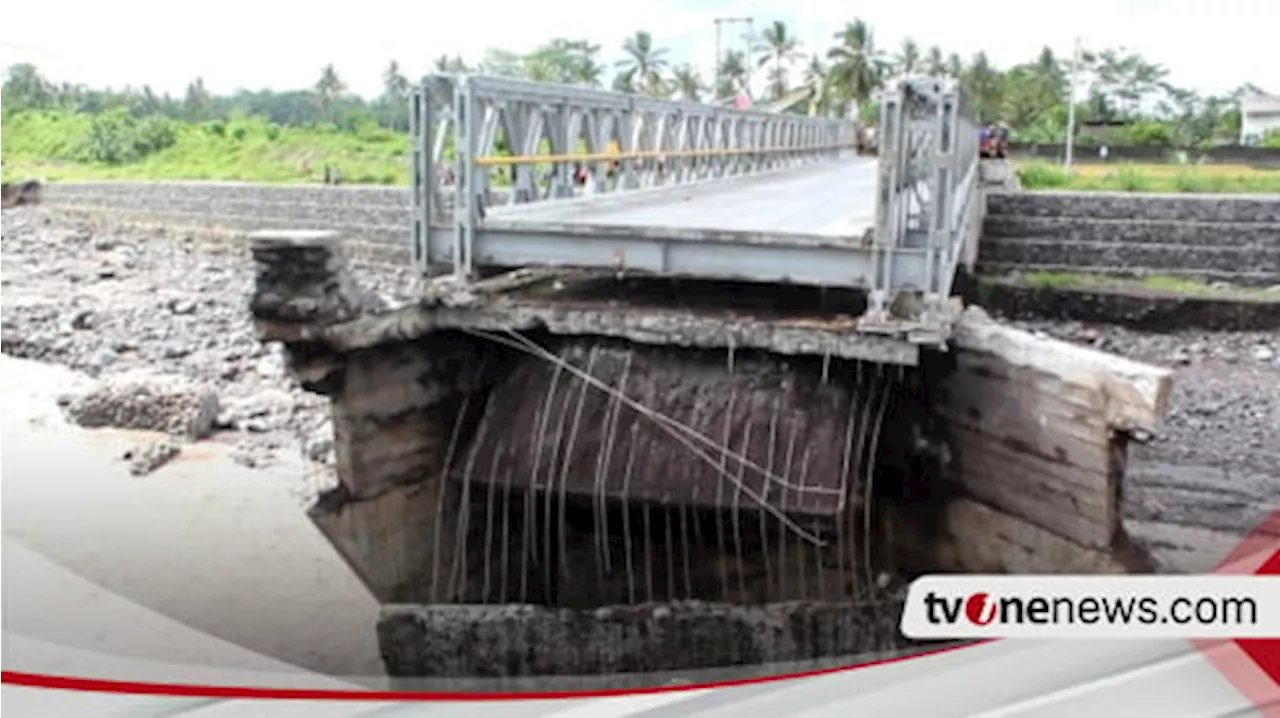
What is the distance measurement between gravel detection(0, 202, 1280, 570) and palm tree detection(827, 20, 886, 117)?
79 centimetres

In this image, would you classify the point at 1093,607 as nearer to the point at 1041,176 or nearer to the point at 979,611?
the point at 979,611

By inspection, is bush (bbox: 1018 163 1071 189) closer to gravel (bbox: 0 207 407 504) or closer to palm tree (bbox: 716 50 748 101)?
palm tree (bbox: 716 50 748 101)

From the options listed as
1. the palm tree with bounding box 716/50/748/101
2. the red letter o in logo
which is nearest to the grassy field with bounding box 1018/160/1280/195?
the palm tree with bounding box 716/50/748/101

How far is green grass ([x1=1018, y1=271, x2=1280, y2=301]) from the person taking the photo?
505 cm

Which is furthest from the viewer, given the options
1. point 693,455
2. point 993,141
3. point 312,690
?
point 993,141

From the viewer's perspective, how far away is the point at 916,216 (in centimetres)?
233

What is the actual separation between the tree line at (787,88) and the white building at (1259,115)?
14 millimetres

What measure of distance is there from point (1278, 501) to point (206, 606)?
171 cm

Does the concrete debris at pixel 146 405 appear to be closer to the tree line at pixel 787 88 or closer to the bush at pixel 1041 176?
the tree line at pixel 787 88

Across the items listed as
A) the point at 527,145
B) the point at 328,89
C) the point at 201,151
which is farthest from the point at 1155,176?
the point at 201,151

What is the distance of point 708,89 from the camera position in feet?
5.34

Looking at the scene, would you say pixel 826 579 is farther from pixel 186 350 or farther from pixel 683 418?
pixel 186 350

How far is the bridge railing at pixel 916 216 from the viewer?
2146 mm

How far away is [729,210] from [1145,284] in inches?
136
